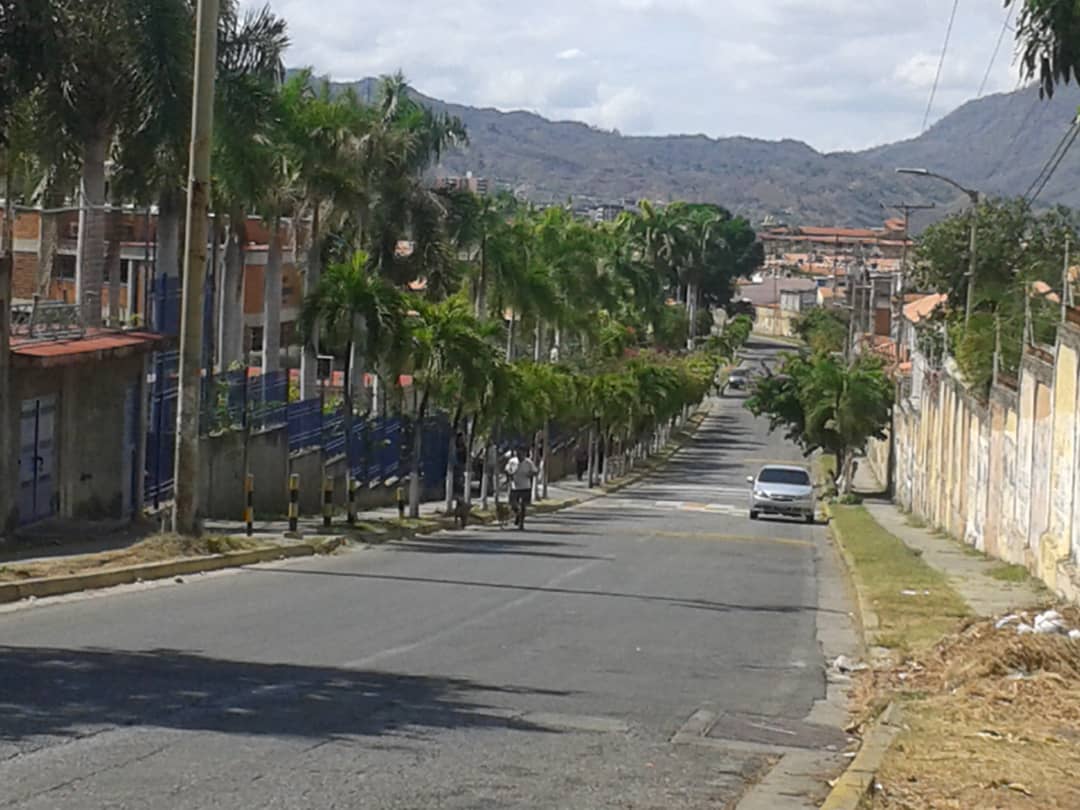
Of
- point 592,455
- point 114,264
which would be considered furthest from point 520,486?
point 592,455

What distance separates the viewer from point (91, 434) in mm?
26422

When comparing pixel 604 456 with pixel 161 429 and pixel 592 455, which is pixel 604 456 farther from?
pixel 161 429

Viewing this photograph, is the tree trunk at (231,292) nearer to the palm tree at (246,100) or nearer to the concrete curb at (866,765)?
the palm tree at (246,100)

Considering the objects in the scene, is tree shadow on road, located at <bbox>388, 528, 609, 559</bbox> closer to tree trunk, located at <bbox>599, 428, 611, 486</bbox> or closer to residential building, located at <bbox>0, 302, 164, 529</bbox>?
residential building, located at <bbox>0, 302, 164, 529</bbox>

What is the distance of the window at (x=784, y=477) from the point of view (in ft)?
161

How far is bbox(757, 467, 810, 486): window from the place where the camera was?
49219 millimetres

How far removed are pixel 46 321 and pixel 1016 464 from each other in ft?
51.0

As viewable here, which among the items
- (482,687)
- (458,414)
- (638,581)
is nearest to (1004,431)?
(638,581)

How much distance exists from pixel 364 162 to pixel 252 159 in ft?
47.1

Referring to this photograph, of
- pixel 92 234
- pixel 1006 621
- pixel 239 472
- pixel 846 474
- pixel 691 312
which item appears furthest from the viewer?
pixel 691 312

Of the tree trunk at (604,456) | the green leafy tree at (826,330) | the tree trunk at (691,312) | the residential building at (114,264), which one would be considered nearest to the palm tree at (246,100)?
the residential building at (114,264)

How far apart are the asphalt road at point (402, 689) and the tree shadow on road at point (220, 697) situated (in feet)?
0.10

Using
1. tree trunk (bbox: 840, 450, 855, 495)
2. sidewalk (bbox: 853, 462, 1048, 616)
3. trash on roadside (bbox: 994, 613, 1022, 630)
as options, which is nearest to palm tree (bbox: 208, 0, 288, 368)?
sidewalk (bbox: 853, 462, 1048, 616)

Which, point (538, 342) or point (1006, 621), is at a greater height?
point (538, 342)
